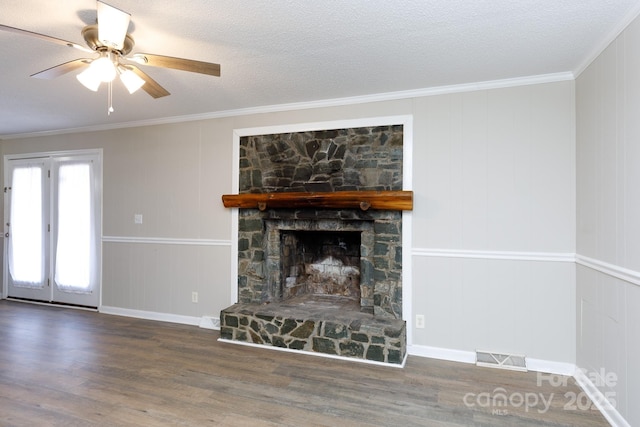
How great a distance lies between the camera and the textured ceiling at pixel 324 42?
6.18 feet

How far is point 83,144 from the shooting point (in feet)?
14.9

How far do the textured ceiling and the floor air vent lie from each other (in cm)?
235

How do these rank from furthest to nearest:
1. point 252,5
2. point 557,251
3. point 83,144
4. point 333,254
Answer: point 83,144, point 333,254, point 557,251, point 252,5

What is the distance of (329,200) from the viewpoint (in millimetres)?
3211

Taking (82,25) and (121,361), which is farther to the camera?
(121,361)

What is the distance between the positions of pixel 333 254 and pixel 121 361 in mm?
2285

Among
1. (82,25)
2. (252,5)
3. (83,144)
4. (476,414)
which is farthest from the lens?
(83,144)

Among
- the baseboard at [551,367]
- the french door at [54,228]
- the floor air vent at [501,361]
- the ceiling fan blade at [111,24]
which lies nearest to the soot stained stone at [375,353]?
the floor air vent at [501,361]

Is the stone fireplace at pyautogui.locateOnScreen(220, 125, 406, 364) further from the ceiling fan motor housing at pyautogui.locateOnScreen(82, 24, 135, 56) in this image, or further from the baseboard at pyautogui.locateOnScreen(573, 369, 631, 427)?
the ceiling fan motor housing at pyautogui.locateOnScreen(82, 24, 135, 56)

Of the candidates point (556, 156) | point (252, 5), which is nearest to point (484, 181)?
point (556, 156)

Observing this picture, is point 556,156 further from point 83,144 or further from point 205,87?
point 83,144

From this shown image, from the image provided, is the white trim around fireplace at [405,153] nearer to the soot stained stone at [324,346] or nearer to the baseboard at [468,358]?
the baseboard at [468,358]

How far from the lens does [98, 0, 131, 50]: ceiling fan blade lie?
1.67 metres

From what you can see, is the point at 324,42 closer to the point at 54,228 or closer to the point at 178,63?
the point at 178,63
